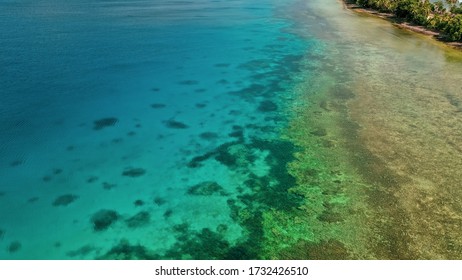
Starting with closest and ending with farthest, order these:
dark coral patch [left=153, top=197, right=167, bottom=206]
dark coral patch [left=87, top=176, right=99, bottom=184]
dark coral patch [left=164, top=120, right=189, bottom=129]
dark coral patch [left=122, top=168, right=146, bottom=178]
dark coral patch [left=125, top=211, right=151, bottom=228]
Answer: dark coral patch [left=125, top=211, right=151, bottom=228] < dark coral patch [left=153, top=197, right=167, bottom=206] < dark coral patch [left=87, top=176, right=99, bottom=184] < dark coral patch [left=122, top=168, right=146, bottom=178] < dark coral patch [left=164, top=120, right=189, bottom=129]

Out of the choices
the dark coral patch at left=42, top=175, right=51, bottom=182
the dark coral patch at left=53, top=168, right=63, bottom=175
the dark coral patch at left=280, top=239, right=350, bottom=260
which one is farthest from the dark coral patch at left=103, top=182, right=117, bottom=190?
the dark coral patch at left=280, top=239, right=350, bottom=260

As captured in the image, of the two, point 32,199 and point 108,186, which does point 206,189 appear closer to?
point 108,186

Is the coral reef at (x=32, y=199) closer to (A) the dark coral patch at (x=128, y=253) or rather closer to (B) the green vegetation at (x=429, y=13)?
(A) the dark coral patch at (x=128, y=253)

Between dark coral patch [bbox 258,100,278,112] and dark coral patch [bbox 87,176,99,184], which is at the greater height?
dark coral patch [bbox 258,100,278,112]

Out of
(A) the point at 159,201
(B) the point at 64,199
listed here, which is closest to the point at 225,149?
(A) the point at 159,201

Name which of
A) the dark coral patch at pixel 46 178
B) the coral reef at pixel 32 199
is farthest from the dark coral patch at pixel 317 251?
the dark coral patch at pixel 46 178

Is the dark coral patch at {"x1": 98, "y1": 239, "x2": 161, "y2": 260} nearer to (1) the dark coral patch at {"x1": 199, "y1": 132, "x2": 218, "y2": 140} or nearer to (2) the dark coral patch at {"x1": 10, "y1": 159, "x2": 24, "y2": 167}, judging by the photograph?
(2) the dark coral patch at {"x1": 10, "y1": 159, "x2": 24, "y2": 167}
